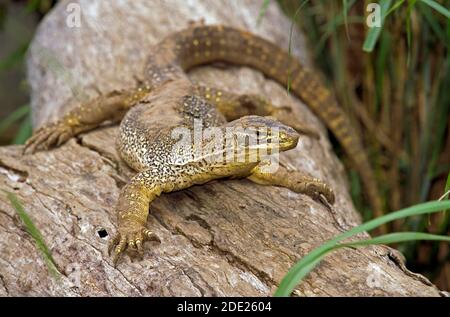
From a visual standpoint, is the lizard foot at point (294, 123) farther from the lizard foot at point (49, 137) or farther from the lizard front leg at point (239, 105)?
the lizard foot at point (49, 137)

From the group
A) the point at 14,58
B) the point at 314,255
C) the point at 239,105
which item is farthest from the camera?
the point at 14,58

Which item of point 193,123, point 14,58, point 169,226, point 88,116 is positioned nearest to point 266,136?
point 169,226

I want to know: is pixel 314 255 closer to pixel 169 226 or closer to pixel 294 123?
pixel 169 226

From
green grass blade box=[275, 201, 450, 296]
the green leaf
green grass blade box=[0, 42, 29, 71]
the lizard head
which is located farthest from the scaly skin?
green grass blade box=[0, 42, 29, 71]

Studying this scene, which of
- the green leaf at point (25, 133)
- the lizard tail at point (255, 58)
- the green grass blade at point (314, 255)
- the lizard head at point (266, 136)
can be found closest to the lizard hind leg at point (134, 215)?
the lizard head at point (266, 136)

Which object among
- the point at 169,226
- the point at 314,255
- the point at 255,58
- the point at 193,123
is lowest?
the point at 169,226

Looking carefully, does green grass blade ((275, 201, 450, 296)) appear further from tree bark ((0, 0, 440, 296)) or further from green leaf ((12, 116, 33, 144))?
green leaf ((12, 116, 33, 144))
